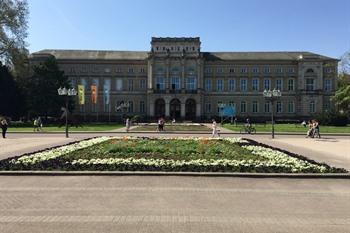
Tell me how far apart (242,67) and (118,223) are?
101296 millimetres

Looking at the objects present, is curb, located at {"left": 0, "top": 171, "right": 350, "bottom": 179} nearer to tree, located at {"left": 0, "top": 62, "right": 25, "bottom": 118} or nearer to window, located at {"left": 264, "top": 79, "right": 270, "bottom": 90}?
tree, located at {"left": 0, "top": 62, "right": 25, "bottom": 118}

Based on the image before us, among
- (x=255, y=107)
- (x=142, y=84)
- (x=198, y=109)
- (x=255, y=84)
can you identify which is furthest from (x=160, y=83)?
(x=255, y=107)

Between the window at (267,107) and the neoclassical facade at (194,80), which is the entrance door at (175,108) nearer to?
the neoclassical facade at (194,80)

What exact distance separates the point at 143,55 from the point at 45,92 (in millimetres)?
35539

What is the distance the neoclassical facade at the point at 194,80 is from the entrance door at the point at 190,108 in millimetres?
89

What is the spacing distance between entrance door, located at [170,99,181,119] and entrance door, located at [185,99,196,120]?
179 centimetres

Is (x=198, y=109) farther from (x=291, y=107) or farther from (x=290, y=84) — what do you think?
(x=290, y=84)

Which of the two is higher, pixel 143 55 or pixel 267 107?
pixel 143 55

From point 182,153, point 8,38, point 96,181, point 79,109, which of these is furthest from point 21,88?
point 96,181

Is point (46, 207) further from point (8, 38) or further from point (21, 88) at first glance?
point (21, 88)

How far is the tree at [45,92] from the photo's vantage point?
258 ft

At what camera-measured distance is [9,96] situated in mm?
73500

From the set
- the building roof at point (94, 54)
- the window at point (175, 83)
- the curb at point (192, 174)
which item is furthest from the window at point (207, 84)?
the curb at point (192, 174)

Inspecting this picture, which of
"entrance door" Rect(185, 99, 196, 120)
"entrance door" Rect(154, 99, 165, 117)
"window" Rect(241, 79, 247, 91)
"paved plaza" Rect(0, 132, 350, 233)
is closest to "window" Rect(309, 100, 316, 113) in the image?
"window" Rect(241, 79, 247, 91)
